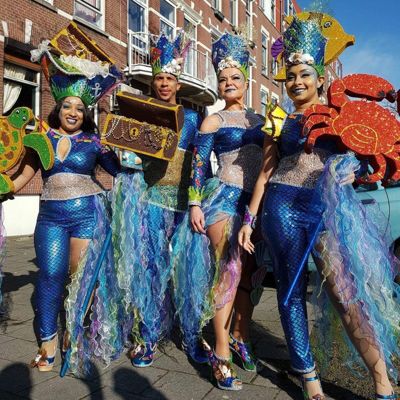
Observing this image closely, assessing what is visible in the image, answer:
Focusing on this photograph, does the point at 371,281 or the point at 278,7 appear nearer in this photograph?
the point at 371,281

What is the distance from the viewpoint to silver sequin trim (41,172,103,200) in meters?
2.94

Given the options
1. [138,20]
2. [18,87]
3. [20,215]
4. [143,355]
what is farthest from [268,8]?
[143,355]

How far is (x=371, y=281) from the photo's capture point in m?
2.16

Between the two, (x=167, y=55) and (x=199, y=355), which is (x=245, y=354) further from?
(x=167, y=55)

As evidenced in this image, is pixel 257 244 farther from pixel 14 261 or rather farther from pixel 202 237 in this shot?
pixel 14 261

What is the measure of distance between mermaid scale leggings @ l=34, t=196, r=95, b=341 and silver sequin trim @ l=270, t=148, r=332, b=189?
1442 millimetres

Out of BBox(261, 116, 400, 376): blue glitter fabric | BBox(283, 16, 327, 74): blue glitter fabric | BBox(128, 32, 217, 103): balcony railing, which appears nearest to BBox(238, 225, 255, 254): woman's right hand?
BBox(261, 116, 400, 376): blue glitter fabric

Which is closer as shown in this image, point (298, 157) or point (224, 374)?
point (298, 157)


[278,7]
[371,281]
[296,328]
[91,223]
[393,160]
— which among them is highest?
[278,7]

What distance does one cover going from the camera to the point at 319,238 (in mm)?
2197

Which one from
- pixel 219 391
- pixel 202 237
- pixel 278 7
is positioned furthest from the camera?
pixel 278 7

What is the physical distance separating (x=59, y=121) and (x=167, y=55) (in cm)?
90

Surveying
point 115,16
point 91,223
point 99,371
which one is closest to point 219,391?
point 99,371

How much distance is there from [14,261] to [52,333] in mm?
4133
